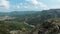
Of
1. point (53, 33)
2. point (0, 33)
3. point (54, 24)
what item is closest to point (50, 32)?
point (53, 33)

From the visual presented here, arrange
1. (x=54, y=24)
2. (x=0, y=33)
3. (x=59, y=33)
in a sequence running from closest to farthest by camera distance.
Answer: (x=59, y=33) → (x=54, y=24) → (x=0, y=33)

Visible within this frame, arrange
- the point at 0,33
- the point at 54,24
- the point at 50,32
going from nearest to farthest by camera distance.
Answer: the point at 50,32 < the point at 54,24 < the point at 0,33

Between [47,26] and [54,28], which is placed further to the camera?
[47,26]

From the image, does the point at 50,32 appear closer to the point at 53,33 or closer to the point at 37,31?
the point at 53,33

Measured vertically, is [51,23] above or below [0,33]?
above

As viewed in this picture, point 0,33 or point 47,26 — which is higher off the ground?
point 47,26

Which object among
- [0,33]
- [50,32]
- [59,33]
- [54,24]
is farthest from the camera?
[0,33]

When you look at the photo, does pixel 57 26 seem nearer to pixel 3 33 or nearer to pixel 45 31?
pixel 45 31

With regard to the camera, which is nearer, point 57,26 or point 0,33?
point 57,26

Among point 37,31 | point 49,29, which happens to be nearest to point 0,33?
point 37,31
